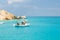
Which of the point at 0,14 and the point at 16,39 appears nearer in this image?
the point at 16,39

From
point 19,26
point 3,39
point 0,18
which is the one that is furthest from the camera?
point 0,18

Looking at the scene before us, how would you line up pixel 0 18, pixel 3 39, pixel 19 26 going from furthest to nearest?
pixel 0 18 → pixel 19 26 → pixel 3 39

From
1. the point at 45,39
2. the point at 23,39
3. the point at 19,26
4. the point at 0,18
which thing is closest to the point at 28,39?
the point at 23,39

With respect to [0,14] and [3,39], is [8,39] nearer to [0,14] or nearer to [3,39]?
[3,39]

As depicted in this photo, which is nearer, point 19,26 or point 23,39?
point 23,39

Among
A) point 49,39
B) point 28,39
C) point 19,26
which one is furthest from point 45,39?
point 19,26

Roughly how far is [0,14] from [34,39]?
70016 millimetres

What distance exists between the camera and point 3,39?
86.8 ft

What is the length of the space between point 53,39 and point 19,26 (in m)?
20.7

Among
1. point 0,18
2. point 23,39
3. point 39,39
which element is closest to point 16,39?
point 23,39

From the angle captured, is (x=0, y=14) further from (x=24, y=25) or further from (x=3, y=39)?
(x=3, y=39)

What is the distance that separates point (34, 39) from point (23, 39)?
149cm

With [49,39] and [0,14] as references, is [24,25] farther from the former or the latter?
[0,14]

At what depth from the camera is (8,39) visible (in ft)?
87.6
